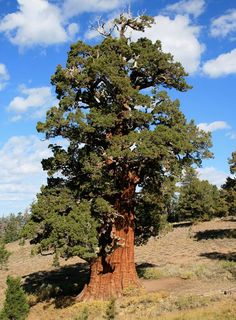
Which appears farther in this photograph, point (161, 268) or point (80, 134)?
point (161, 268)

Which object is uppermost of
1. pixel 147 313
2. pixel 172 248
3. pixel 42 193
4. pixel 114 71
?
pixel 114 71

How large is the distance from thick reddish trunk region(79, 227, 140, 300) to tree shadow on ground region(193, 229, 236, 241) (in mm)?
28224

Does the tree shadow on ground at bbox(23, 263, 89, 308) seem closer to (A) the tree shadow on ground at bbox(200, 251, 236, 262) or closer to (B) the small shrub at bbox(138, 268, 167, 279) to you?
(B) the small shrub at bbox(138, 268, 167, 279)

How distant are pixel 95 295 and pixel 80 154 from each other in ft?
27.5

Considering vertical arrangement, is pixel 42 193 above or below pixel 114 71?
below

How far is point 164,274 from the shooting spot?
1221 inches

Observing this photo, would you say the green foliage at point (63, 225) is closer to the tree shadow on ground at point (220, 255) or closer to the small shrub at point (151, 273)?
the small shrub at point (151, 273)

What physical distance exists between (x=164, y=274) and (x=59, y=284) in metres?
7.70

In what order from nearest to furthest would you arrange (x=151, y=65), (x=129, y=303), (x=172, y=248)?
(x=129, y=303) → (x=151, y=65) → (x=172, y=248)

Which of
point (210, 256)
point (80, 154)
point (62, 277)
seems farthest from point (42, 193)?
point (210, 256)

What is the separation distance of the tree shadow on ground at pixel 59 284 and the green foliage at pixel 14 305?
3.30 m

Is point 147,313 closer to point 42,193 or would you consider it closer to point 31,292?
point 42,193

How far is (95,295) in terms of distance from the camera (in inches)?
1003

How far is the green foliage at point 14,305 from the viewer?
21.8 metres
